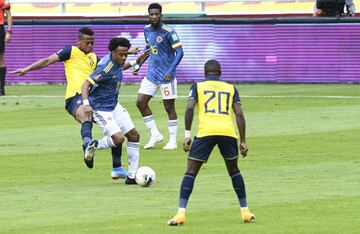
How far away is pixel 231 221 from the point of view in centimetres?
1233

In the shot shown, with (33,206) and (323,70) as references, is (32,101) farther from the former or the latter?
(33,206)

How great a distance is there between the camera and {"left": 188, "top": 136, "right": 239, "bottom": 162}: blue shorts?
1216 cm

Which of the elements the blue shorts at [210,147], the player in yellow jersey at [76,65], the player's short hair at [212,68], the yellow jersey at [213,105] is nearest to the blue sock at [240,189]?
the blue shorts at [210,147]

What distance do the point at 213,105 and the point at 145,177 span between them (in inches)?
119

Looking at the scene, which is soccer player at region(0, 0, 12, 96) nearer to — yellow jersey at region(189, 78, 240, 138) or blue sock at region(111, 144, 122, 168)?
blue sock at region(111, 144, 122, 168)

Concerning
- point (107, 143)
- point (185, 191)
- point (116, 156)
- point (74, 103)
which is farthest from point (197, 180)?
point (185, 191)

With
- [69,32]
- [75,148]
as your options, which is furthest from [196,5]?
[75,148]

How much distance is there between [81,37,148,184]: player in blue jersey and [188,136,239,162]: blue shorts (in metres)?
3.31

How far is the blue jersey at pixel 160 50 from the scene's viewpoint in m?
19.7

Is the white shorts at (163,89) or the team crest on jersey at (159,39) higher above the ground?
the team crest on jersey at (159,39)

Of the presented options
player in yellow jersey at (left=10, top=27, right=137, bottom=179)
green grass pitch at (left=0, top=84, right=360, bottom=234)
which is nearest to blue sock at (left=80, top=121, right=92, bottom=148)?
player in yellow jersey at (left=10, top=27, right=137, bottom=179)

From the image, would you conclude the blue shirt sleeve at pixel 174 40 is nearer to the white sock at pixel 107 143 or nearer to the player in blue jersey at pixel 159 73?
the player in blue jersey at pixel 159 73

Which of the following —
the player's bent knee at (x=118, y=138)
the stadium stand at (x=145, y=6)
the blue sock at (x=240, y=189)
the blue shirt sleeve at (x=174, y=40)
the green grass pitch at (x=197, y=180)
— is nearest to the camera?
the blue sock at (x=240, y=189)

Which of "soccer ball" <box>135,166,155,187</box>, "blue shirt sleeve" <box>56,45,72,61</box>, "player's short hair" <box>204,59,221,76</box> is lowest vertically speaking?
"soccer ball" <box>135,166,155,187</box>
